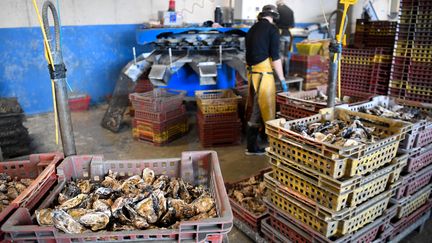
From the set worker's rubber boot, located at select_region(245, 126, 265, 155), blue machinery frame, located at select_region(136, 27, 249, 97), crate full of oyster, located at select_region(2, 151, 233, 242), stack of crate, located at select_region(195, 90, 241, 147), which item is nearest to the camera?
crate full of oyster, located at select_region(2, 151, 233, 242)

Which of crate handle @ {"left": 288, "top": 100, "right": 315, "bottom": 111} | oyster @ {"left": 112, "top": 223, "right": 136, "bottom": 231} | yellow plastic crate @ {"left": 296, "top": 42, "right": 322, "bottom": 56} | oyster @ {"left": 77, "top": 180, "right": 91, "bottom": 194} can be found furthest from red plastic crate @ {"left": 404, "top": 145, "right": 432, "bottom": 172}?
yellow plastic crate @ {"left": 296, "top": 42, "right": 322, "bottom": 56}

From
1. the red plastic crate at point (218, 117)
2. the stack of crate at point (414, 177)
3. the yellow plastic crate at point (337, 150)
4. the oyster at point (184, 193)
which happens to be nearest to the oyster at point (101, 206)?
the oyster at point (184, 193)

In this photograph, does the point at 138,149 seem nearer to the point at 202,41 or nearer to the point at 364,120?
the point at 202,41

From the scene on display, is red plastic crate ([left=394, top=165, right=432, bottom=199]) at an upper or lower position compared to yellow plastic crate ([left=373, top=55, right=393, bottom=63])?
lower

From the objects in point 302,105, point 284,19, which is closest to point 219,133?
point 302,105

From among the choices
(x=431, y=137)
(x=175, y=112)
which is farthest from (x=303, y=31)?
(x=431, y=137)

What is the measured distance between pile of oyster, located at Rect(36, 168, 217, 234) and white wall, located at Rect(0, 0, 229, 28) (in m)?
4.73

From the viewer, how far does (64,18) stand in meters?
5.59

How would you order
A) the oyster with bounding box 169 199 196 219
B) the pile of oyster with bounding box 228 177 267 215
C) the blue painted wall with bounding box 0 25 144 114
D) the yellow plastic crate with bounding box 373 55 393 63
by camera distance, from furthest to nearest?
the blue painted wall with bounding box 0 25 144 114
the yellow plastic crate with bounding box 373 55 393 63
the pile of oyster with bounding box 228 177 267 215
the oyster with bounding box 169 199 196 219

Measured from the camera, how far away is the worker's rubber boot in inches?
151

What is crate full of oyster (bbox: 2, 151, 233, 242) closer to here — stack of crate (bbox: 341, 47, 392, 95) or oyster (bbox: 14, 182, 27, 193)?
oyster (bbox: 14, 182, 27, 193)

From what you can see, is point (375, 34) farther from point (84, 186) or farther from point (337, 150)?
point (84, 186)

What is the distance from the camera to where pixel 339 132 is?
2016 mm

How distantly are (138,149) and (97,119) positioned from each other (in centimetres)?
159
